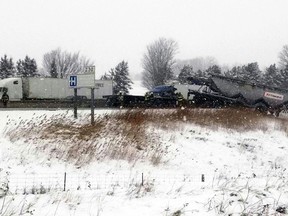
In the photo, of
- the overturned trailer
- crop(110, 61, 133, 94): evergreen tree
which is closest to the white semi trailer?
the overturned trailer

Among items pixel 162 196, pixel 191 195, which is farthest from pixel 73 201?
pixel 191 195

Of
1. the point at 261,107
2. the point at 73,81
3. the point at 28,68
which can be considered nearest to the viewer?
the point at 73,81

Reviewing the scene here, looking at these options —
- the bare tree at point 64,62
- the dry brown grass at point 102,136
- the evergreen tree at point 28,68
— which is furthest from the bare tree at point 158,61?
the dry brown grass at point 102,136

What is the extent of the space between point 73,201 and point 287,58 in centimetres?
9829

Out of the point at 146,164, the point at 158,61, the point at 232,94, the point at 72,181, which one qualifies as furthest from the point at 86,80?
the point at 158,61

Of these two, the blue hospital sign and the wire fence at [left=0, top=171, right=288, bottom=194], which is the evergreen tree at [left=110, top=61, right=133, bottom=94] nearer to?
the blue hospital sign

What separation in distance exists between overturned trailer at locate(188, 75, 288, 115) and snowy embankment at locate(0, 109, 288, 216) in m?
4.58

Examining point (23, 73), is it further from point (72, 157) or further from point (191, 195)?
point (191, 195)

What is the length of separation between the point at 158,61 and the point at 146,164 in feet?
223

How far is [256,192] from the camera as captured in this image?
7.98m

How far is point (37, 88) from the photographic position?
122 feet

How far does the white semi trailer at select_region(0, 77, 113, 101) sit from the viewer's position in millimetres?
34938

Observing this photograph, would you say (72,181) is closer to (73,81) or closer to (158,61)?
(73,81)

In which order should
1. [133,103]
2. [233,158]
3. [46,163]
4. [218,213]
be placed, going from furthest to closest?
[133,103] < [233,158] < [46,163] < [218,213]
